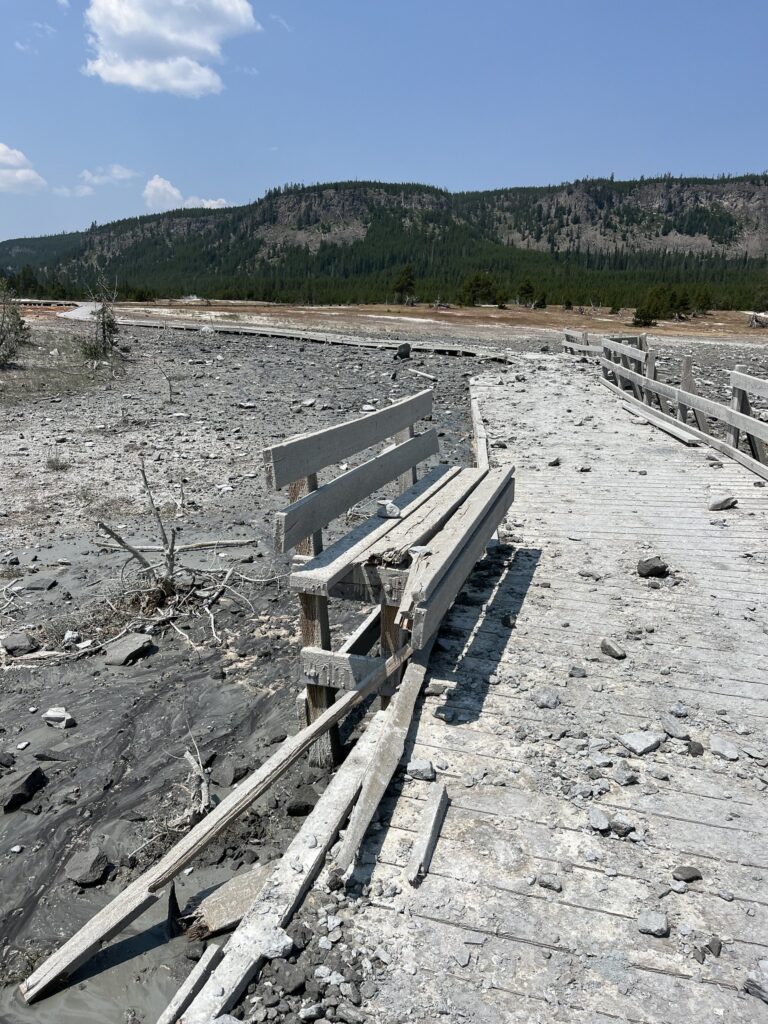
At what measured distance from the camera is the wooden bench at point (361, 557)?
149 inches

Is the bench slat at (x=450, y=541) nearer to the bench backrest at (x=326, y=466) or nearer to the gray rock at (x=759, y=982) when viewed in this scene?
the bench backrest at (x=326, y=466)

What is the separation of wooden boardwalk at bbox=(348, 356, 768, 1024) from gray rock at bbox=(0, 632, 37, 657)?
344cm

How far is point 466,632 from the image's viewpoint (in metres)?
4.69

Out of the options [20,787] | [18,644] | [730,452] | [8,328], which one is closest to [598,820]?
[20,787]

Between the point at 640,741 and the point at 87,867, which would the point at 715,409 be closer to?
the point at 640,741

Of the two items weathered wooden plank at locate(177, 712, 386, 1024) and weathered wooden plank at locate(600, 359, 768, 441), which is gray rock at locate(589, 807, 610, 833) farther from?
weathered wooden plank at locate(600, 359, 768, 441)

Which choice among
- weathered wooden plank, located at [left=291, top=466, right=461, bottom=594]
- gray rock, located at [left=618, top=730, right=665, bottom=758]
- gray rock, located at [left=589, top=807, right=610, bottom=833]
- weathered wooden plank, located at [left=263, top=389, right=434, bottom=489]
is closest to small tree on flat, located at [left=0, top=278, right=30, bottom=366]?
weathered wooden plank, located at [left=263, top=389, right=434, bottom=489]

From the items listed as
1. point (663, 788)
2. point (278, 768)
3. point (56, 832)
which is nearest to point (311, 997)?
point (278, 768)

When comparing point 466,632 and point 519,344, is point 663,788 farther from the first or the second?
point 519,344

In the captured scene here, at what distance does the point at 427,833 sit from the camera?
9.29 feet

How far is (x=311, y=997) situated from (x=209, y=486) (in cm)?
780

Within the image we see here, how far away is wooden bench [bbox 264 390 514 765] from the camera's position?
3779mm

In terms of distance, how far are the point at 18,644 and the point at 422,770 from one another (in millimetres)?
3963

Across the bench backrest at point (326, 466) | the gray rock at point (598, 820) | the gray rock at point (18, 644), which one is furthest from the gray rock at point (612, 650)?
the gray rock at point (18, 644)
